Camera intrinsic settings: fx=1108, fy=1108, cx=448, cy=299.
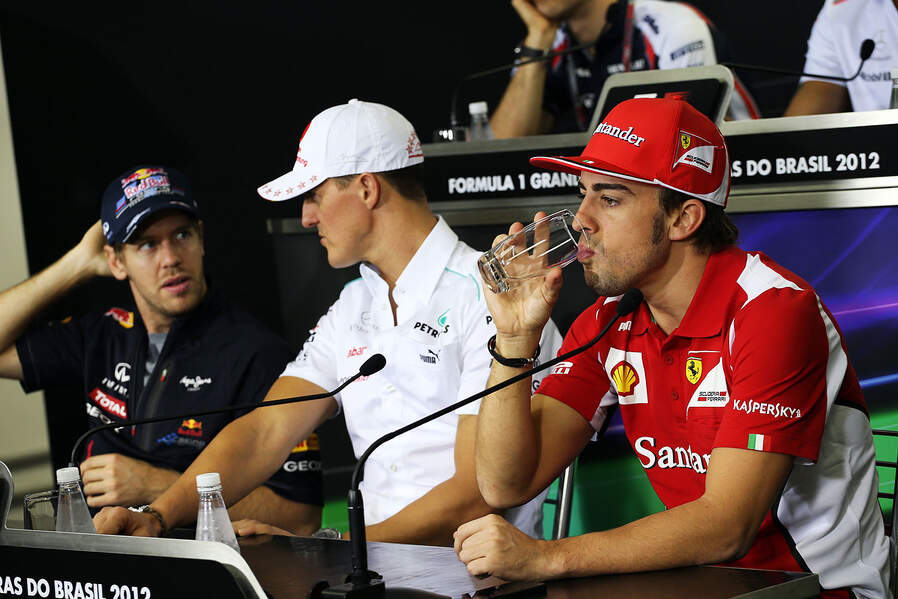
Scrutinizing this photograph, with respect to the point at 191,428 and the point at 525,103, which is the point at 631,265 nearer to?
the point at 191,428

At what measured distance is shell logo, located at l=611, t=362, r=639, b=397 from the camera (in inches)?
74.0

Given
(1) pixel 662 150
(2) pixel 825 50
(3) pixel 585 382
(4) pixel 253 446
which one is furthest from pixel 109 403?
(2) pixel 825 50

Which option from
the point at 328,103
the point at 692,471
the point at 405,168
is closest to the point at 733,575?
the point at 692,471

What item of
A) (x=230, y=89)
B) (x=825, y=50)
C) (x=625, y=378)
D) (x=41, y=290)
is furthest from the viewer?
(x=230, y=89)

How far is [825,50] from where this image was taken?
3.37 m

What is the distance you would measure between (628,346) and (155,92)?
2605mm

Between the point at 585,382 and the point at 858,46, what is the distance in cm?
184

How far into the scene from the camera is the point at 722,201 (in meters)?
1.84

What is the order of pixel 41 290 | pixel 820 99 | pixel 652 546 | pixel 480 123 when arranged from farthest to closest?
pixel 820 99 → pixel 480 123 → pixel 41 290 → pixel 652 546

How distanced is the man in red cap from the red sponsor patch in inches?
47.7

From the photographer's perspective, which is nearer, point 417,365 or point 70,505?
point 70,505

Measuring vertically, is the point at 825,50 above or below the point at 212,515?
above

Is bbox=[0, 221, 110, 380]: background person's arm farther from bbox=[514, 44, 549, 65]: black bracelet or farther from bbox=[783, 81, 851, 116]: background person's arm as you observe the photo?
bbox=[783, 81, 851, 116]: background person's arm

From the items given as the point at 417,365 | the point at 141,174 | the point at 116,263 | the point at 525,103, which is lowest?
the point at 417,365
